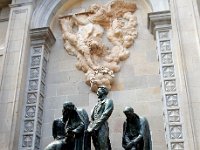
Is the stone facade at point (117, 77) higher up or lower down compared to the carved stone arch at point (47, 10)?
lower down

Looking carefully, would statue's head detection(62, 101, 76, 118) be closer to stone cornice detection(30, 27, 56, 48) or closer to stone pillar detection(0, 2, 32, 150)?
stone pillar detection(0, 2, 32, 150)

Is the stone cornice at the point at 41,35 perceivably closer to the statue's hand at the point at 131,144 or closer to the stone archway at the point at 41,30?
the stone archway at the point at 41,30

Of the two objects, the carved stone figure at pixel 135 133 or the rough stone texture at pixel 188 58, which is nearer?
the carved stone figure at pixel 135 133

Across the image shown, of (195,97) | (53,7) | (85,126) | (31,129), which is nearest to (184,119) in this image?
(195,97)

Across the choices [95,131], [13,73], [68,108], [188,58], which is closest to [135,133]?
[95,131]

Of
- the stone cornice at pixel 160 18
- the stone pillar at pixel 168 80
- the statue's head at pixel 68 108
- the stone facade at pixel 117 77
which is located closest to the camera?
the statue's head at pixel 68 108

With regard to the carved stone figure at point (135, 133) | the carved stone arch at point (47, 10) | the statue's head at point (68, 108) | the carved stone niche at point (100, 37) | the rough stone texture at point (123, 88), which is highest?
the carved stone arch at point (47, 10)

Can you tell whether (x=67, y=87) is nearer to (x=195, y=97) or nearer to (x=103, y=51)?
(x=103, y=51)

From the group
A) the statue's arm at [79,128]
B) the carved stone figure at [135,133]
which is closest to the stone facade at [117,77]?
the carved stone figure at [135,133]

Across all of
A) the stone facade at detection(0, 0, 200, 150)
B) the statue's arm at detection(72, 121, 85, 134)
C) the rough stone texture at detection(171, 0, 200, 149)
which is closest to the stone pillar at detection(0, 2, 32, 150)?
the stone facade at detection(0, 0, 200, 150)

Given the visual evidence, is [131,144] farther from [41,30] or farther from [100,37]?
[41,30]

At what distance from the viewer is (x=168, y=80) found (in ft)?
26.7

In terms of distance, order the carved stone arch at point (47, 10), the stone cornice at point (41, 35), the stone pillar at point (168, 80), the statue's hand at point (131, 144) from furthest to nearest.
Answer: the stone cornice at point (41, 35)
the carved stone arch at point (47, 10)
the stone pillar at point (168, 80)
the statue's hand at point (131, 144)

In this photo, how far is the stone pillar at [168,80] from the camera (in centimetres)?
748
